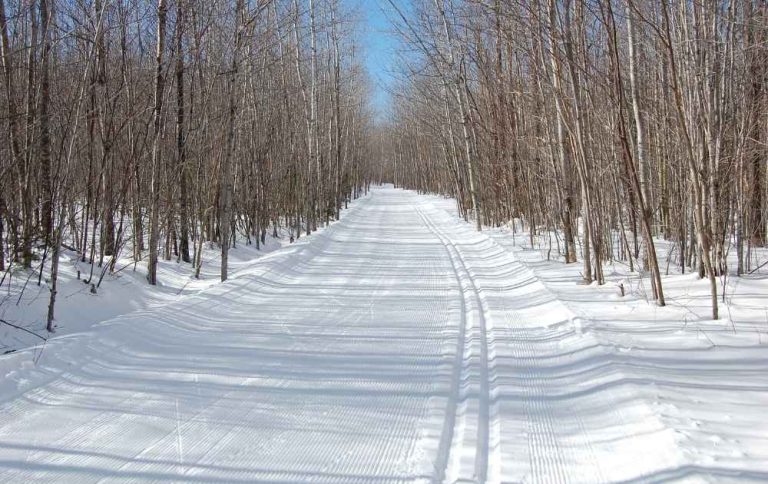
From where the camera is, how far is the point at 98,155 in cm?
1288

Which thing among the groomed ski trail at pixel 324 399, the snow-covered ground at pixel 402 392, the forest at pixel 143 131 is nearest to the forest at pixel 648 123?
the snow-covered ground at pixel 402 392

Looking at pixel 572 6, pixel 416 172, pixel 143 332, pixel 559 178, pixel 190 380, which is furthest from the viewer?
pixel 416 172

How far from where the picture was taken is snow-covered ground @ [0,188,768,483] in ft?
A: 10.4

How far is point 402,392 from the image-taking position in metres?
4.37

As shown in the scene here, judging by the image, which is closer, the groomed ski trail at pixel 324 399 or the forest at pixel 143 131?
the groomed ski trail at pixel 324 399

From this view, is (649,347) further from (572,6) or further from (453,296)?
(572,6)

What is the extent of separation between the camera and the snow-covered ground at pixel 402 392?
3.18m

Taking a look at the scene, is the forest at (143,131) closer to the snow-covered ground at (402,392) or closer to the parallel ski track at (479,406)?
the snow-covered ground at (402,392)

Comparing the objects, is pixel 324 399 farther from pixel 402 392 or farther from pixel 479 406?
pixel 479 406

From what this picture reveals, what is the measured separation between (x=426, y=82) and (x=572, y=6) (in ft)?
50.1

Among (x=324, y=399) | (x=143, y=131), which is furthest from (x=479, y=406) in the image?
(x=143, y=131)

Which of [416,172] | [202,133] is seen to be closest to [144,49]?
[202,133]

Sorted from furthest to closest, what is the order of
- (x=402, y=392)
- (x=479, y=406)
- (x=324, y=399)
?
1. (x=402, y=392)
2. (x=324, y=399)
3. (x=479, y=406)

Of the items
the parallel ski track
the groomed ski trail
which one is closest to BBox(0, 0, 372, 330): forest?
the groomed ski trail
